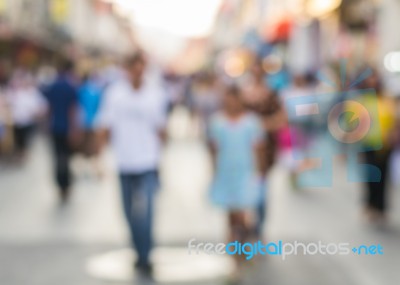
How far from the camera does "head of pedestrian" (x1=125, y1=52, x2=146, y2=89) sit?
270 inches

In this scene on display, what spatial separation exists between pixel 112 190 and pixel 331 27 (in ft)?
39.4

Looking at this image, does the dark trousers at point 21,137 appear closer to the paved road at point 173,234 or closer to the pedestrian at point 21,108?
the pedestrian at point 21,108

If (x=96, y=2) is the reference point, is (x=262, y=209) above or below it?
below

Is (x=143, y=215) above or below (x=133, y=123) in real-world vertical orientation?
below

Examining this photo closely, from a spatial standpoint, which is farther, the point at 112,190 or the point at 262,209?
the point at 112,190

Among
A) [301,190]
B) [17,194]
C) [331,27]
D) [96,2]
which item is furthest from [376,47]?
[96,2]

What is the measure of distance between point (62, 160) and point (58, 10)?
2268cm

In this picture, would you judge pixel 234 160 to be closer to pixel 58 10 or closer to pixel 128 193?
pixel 128 193

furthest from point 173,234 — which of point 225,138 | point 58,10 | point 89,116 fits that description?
point 58,10

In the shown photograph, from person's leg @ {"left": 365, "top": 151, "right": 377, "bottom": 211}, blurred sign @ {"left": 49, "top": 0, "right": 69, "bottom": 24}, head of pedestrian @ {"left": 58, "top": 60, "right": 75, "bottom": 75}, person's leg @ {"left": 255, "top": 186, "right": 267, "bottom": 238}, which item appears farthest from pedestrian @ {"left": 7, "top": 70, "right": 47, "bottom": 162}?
blurred sign @ {"left": 49, "top": 0, "right": 69, "bottom": 24}

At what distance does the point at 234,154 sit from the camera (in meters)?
6.59

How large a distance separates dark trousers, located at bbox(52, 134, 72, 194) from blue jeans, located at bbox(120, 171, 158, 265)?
4.16 meters

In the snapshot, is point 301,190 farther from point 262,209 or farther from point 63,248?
point 63,248

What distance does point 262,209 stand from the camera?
772 cm
